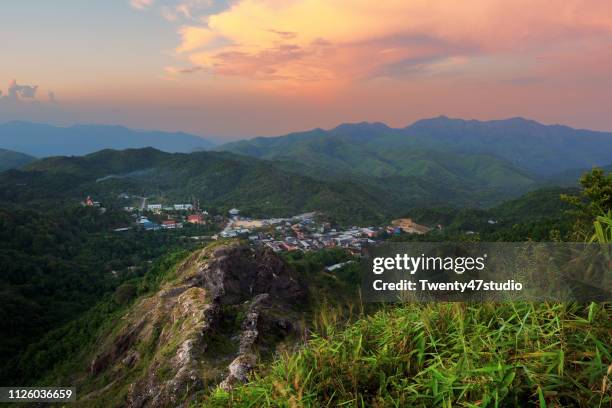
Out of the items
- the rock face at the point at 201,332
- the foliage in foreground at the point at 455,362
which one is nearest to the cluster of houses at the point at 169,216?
the rock face at the point at 201,332

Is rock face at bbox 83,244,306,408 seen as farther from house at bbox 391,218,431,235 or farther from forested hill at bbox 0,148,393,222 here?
forested hill at bbox 0,148,393,222

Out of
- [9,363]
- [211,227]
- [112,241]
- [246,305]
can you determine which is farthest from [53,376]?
[211,227]

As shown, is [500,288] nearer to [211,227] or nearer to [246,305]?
[246,305]

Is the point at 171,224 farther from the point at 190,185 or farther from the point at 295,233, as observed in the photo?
the point at 190,185

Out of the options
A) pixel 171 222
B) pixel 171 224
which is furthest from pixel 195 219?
pixel 171 224

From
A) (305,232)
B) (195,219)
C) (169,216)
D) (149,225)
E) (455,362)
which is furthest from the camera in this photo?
(169,216)

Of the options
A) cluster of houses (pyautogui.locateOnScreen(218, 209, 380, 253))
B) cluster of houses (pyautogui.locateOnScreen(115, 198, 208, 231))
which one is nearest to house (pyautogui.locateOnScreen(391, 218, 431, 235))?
cluster of houses (pyautogui.locateOnScreen(218, 209, 380, 253))

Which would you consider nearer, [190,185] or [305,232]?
[305,232]
